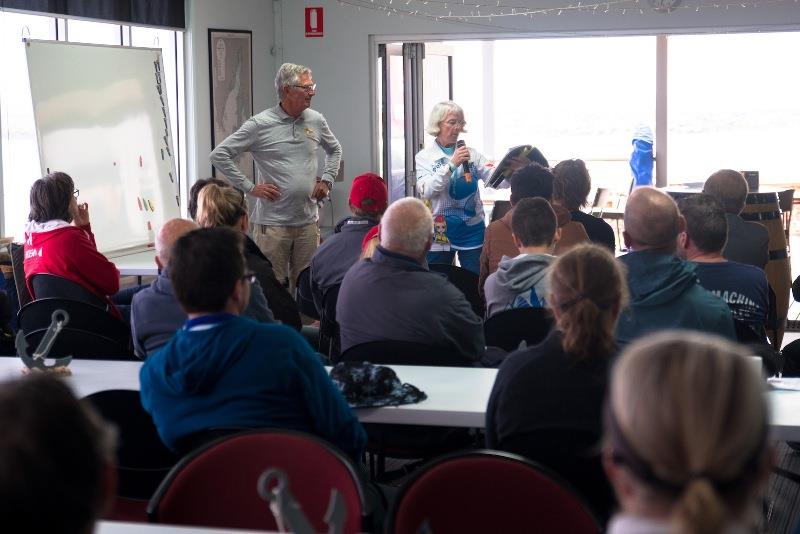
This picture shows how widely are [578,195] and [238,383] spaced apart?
10.5ft

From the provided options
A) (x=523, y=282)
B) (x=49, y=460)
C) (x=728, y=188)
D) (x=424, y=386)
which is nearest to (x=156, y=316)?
(x=424, y=386)

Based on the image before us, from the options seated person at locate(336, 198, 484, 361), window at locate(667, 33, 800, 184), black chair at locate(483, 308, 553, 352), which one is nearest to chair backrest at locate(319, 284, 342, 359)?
seated person at locate(336, 198, 484, 361)

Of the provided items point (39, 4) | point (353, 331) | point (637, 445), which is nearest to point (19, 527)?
point (637, 445)

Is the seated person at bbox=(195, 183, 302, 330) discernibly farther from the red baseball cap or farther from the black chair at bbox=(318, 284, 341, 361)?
the red baseball cap

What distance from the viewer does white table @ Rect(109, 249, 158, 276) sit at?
5.90 metres

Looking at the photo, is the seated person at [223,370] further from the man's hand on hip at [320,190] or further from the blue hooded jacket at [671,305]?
the man's hand on hip at [320,190]

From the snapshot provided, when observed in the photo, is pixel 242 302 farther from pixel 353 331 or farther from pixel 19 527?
pixel 19 527

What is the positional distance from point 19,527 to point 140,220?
6.08m

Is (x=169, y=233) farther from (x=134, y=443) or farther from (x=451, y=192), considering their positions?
(x=451, y=192)

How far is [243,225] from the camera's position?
4.48m

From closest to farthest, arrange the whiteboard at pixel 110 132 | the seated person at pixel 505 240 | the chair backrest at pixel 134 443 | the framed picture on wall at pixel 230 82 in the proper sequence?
the chair backrest at pixel 134 443, the seated person at pixel 505 240, the whiteboard at pixel 110 132, the framed picture on wall at pixel 230 82

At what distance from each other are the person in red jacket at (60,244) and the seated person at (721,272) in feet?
8.49

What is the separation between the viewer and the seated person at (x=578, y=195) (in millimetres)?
5422

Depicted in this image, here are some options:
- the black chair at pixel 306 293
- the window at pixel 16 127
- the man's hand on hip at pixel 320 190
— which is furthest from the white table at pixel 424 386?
the man's hand on hip at pixel 320 190
